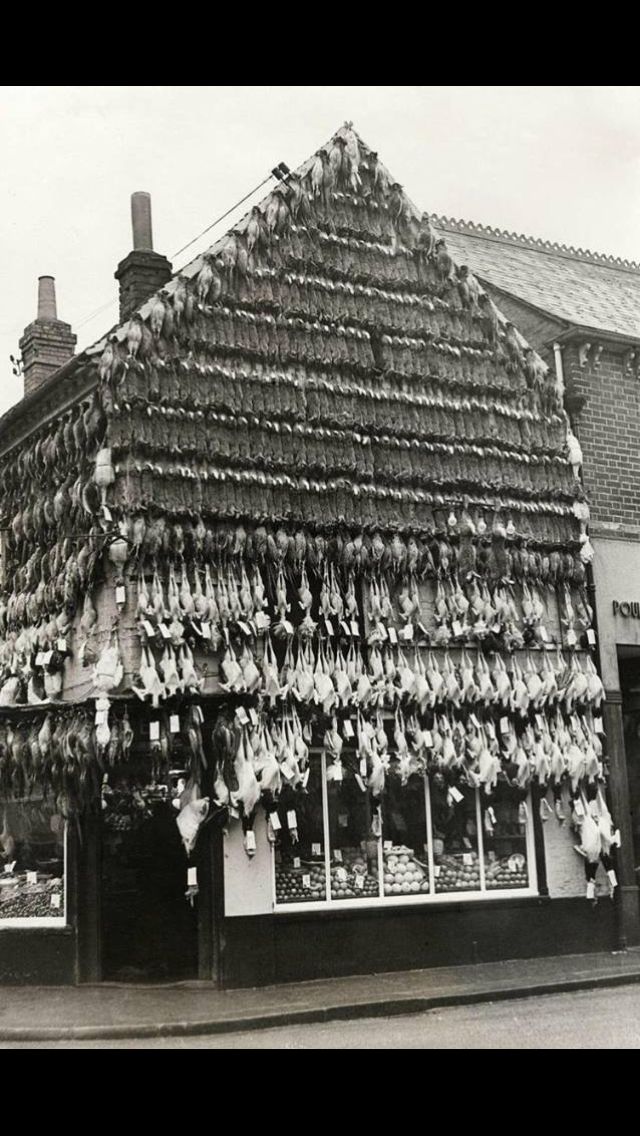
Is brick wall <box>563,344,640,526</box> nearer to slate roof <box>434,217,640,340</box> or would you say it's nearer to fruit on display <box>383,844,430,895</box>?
slate roof <box>434,217,640,340</box>

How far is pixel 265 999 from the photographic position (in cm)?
1335

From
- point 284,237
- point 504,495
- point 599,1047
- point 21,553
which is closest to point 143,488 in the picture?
point 21,553

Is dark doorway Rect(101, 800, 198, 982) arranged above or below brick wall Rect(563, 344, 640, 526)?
below

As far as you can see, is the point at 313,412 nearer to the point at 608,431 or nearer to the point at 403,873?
the point at 608,431

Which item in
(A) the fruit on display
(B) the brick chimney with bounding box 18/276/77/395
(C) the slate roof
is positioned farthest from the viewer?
(B) the brick chimney with bounding box 18/276/77/395

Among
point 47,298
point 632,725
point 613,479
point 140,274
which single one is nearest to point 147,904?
point 632,725

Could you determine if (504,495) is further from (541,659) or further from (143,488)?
(143,488)

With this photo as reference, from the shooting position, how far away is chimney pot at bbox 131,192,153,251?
55.9 ft

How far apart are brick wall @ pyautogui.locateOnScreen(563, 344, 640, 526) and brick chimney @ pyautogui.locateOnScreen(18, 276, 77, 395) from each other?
26.3 feet

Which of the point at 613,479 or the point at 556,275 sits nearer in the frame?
the point at 613,479

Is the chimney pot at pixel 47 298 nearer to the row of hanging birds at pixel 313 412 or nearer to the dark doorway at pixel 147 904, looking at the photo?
the row of hanging birds at pixel 313 412

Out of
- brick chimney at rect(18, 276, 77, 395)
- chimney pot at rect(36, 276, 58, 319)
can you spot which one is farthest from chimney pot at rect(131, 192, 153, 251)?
chimney pot at rect(36, 276, 58, 319)

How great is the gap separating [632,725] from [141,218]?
9633mm

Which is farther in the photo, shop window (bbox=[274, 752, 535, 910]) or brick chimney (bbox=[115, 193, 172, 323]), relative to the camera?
brick chimney (bbox=[115, 193, 172, 323])
